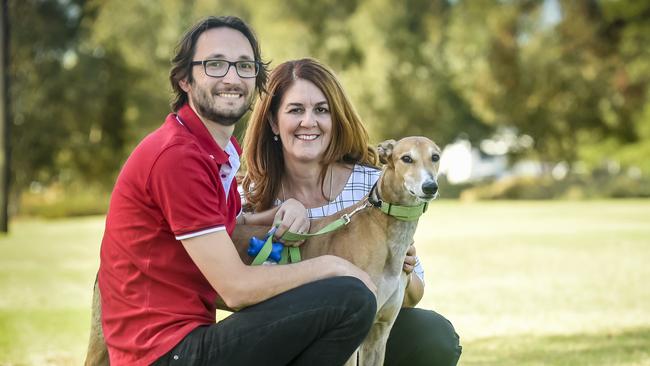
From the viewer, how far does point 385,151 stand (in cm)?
416

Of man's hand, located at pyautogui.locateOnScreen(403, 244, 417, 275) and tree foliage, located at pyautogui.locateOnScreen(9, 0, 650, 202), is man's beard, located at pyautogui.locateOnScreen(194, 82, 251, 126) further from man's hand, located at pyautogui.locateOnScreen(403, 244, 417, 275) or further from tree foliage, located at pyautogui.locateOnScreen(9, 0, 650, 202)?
tree foliage, located at pyautogui.locateOnScreen(9, 0, 650, 202)

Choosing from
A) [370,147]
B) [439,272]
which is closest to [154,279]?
[370,147]

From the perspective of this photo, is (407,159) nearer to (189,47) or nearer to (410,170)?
(410,170)

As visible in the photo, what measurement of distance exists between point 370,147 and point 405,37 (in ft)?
103

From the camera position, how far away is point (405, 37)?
116ft

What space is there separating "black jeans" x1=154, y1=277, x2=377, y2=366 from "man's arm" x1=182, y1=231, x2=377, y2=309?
0.13 feet

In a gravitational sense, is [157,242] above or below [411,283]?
above

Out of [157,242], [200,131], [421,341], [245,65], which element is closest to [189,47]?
[245,65]

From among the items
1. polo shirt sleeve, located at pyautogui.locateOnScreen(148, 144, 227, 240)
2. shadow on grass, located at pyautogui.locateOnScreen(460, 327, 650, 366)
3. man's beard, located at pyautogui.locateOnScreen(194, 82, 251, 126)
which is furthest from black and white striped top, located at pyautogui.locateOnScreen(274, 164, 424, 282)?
shadow on grass, located at pyautogui.locateOnScreen(460, 327, 650, 366)

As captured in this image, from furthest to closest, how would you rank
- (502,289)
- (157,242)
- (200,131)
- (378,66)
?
(378,66)
(502,289)
(200,131)
(157,242)

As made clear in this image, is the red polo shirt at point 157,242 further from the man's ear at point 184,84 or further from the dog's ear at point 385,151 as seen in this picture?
the dog's ear at point 385,151

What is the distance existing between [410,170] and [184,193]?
1.37 metres

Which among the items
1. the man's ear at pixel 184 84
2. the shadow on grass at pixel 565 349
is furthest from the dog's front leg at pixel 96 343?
the shadow on grass at pixel 565 349

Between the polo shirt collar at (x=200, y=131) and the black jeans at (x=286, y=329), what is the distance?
25.1 inches
